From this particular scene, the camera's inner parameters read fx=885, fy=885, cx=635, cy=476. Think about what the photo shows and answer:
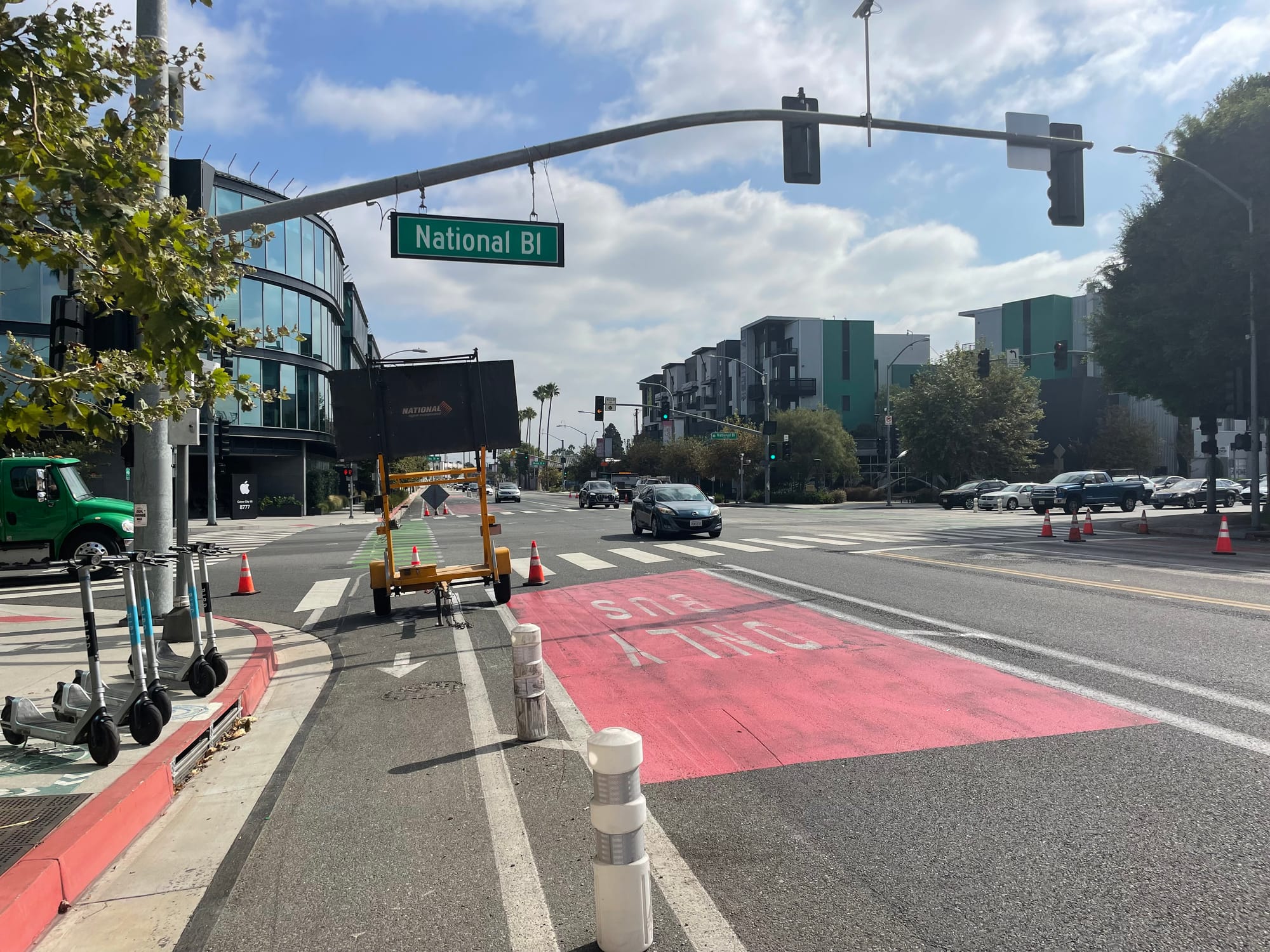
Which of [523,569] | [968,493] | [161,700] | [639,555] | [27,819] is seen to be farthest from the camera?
[968,493]

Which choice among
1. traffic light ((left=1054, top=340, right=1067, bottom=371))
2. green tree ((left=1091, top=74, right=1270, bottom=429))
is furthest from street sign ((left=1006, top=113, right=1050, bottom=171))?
traffic light ((left=1054, top=340, right=1067, bottom=371))

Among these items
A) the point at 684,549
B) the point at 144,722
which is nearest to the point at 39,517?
the point at 684,549

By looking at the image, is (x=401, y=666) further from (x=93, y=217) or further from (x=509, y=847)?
(x=93, y=217)

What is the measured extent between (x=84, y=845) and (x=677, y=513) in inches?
774

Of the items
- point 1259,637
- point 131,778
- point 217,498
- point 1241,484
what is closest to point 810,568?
point 1259,637

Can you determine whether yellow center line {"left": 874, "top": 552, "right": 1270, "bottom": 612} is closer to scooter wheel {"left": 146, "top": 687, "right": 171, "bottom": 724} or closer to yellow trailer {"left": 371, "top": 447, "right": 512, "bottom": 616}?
yellow trailer {"left": 371, "top": 447, "right": 512, "bottom": 616}

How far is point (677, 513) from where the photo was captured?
918 inches

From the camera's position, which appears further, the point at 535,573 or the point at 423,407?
the point at 535,573

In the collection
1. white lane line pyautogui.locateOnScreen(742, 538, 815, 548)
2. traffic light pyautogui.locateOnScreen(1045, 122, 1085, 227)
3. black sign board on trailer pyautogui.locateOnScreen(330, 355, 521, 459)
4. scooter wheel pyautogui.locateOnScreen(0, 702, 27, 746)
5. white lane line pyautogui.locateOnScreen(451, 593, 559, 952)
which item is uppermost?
traffic light pyautogui.locateOnScreen(1045, 122, 1085, 227)

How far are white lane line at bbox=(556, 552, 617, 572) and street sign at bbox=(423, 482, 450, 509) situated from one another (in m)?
3.45

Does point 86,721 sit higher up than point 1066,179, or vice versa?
point 1066,179

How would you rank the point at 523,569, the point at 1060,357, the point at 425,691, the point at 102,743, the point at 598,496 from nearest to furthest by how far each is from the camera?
the point at 102,743 → the point at 425,691 → the point at 523,569 → the point at 1060,357 → the point at 598,496

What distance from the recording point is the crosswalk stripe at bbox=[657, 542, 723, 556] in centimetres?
1891

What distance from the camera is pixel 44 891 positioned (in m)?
3.64
